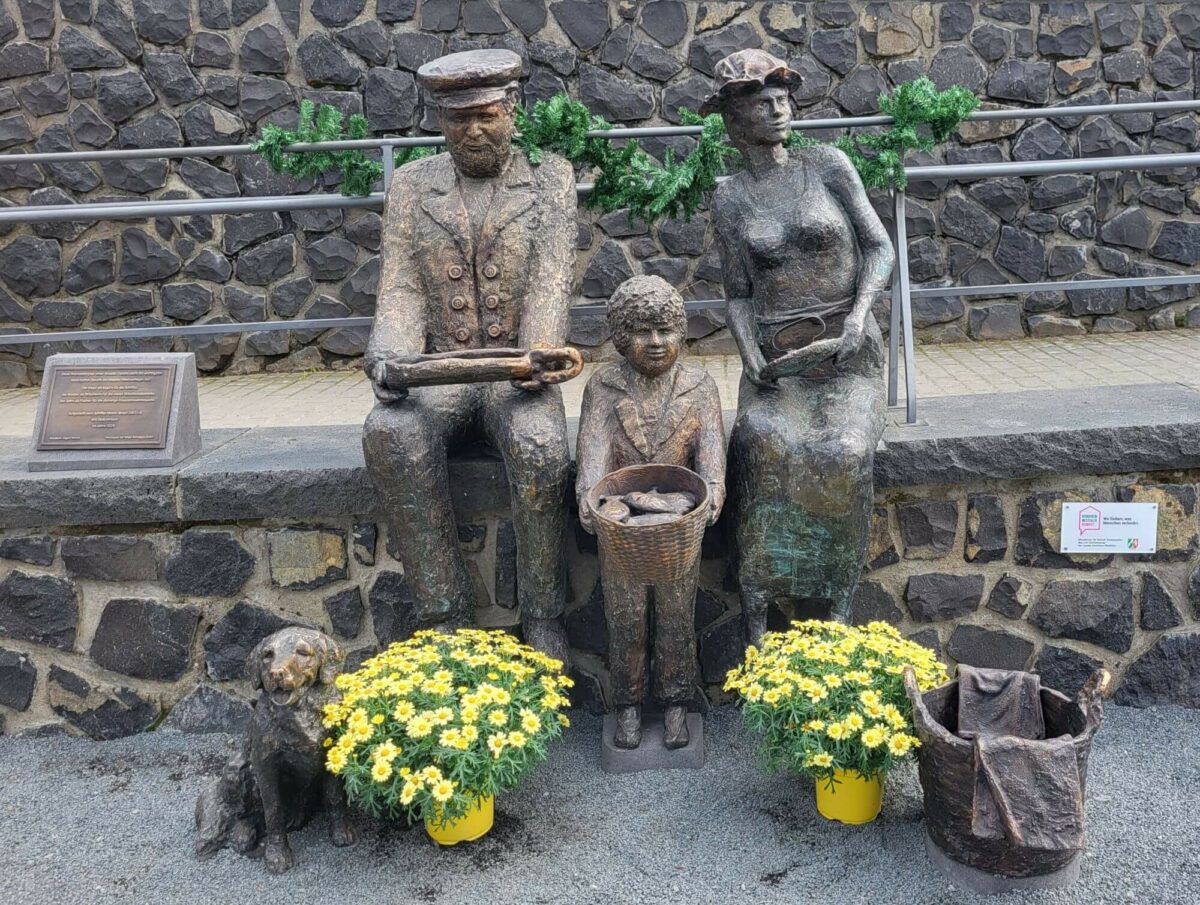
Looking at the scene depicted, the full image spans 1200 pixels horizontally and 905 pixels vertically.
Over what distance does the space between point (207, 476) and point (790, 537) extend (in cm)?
177

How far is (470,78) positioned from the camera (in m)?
2.85

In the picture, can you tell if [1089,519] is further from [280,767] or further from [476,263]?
[280,767]

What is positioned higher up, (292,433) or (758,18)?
(758,18)

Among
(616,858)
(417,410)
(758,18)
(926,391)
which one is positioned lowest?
(616,858)

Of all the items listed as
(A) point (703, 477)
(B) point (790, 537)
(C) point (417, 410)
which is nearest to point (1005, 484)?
(B) point (790, 537)

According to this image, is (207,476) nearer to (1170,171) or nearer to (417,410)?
(417,410)

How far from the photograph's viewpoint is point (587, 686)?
3.38 meters

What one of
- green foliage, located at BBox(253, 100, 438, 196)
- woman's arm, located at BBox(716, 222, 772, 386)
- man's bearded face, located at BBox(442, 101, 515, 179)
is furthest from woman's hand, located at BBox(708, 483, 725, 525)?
green foliage, located at BBox(253, 100, 438, 196)

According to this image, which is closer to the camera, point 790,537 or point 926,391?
point 790,537

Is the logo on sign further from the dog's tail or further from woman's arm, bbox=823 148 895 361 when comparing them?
the dog's tail

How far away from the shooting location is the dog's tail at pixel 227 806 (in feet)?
8.87

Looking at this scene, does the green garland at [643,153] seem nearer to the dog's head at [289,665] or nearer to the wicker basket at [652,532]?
the wicker basket at [652,532]

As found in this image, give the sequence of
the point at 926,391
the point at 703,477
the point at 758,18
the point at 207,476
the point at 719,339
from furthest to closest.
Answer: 1. the point at 719,339
2. the point at 758,18
3. the point at 926,391
4. the point at 207,476
5. the point at 703,477

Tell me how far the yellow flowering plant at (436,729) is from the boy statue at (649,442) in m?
0.30
